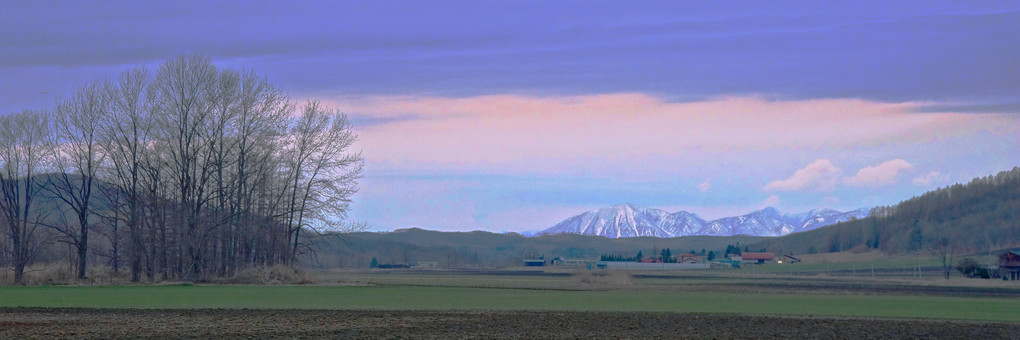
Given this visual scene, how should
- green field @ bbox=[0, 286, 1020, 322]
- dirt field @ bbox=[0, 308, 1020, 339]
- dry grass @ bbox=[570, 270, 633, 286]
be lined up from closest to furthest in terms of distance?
dirt field @ bbox=[0, 308, 1020, 339], green field @ bbox=[0, 286, 1020, 322], dry grass @ bbox=[570, 270, 633, 286]

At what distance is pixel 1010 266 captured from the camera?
292 feet

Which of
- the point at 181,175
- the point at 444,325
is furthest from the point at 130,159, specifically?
the point at 444,325

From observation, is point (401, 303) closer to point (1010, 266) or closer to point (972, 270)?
point (1010, 266)

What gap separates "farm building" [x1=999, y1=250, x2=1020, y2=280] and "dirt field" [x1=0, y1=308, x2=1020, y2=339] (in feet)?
221

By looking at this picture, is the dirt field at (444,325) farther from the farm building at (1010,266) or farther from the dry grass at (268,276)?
the farm building at (1010,266)

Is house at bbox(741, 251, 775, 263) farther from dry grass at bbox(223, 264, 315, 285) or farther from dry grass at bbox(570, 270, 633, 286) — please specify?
dry grass at bbox(223, 264, 315, 285)

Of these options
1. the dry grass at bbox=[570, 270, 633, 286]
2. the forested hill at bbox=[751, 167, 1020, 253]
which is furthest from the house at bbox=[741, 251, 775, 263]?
the dry grass at bbox=[570, 270, 633, 286]

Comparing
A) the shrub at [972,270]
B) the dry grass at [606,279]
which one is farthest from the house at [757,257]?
the dry grass at [606,279]

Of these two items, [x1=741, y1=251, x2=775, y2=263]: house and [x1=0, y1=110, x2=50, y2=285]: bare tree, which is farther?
→ [x1=741, y1=251, x2=775, y2=263]: house

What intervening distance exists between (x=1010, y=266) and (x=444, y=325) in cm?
8112

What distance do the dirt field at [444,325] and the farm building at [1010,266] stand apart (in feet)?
221

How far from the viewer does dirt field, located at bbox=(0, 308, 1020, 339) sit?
24281 mm

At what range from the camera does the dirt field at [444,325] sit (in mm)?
24281

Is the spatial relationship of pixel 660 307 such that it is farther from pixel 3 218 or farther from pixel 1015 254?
pixel 1015 254
